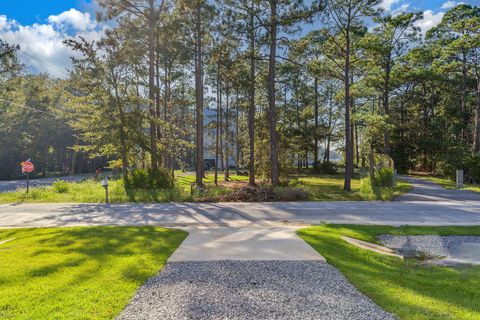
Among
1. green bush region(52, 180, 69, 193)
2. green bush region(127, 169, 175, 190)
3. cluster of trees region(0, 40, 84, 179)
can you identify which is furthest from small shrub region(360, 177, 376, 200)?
cluster of trees region(0, 40, 84, 179)

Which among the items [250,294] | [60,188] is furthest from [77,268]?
[60,188]

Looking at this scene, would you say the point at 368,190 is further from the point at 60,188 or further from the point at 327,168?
the point at 327,168

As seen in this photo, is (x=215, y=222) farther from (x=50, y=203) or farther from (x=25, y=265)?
(x=50, y=203)

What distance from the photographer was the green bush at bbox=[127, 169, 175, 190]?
1548 cm

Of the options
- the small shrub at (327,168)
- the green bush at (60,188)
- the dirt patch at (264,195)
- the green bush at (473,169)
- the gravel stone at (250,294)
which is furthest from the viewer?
the small shrub at (327,168)

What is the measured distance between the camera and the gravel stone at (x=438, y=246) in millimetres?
6121

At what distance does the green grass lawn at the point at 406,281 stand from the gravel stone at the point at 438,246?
471 mm

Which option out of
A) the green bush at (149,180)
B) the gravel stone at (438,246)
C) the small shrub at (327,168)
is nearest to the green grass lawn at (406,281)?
the gravel stone at (438,246)

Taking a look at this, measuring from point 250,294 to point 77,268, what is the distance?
8.52ft

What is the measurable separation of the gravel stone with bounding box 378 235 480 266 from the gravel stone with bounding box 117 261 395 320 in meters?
2.63

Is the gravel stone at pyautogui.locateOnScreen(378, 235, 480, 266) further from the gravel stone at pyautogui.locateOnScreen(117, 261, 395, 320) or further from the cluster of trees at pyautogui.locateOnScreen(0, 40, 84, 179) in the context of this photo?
the cluster of trees at pyautogui.locateOnScreen(0, 40, 84, 179)

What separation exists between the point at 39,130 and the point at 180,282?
39.2 m

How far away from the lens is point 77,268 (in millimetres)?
4820

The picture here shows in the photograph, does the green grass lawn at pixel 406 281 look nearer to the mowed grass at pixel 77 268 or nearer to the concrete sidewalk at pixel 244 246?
the concrete sidewalk at pixel 244 246
